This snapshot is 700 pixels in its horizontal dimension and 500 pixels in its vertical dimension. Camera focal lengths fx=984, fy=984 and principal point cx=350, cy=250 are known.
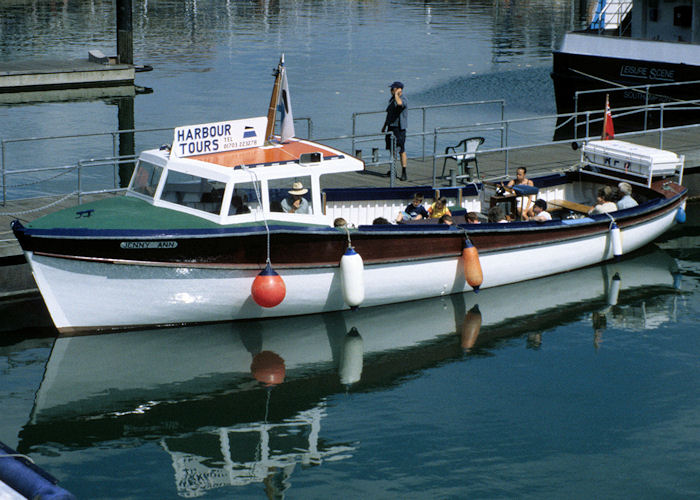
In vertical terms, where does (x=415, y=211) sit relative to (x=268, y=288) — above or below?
above

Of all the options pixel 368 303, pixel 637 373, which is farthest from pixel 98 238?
pixel 637 373

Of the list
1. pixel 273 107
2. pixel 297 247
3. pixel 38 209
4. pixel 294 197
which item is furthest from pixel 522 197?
pixel 38 209

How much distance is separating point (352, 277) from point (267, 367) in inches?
79.6

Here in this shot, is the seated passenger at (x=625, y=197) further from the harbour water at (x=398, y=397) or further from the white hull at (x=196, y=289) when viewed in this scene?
the white hull at (x=196, y=289)

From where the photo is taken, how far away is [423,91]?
41.0 meters

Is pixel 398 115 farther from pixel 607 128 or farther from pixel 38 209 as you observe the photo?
pixel 38 209

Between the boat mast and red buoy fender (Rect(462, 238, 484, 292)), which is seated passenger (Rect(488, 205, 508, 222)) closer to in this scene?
red buoy fender (Rect(462, 238, 484, 292))

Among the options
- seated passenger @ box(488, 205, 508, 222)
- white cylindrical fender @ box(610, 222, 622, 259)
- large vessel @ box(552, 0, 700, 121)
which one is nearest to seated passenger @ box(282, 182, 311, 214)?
seated passenger @ box(488, 205, 508, 222)

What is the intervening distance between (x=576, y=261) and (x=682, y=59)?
18.0 meters

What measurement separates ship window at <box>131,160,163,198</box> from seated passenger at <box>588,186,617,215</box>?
8.34 metres

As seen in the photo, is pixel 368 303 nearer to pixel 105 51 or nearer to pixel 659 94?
pixel 659 94

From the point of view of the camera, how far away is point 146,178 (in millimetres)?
16109

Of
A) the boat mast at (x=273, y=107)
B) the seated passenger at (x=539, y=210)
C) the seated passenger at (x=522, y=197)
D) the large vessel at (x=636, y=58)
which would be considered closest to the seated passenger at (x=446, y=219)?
the seated passenger at (x=539, y=210)

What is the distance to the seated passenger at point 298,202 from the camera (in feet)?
51.6
